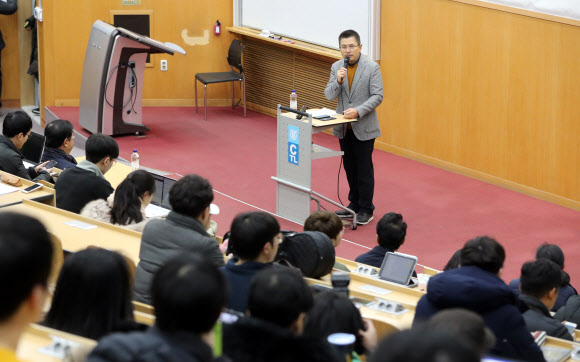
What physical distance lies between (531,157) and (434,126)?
3.80ft

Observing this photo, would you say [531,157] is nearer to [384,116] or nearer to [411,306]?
[384,116]

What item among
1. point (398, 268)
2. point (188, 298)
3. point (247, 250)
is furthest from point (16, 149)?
point (188, 298)

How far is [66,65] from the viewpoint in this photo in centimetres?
1035

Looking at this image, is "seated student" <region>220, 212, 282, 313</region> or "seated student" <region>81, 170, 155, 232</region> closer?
"seated student" <region>220, 212, 282, 313</region>

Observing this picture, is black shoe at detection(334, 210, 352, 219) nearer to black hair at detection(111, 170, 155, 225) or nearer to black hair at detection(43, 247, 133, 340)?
black hair at detection(111, 170, 155, 225)

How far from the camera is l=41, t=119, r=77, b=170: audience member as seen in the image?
18.5 feet

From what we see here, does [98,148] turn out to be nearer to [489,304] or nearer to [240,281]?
[240,281]

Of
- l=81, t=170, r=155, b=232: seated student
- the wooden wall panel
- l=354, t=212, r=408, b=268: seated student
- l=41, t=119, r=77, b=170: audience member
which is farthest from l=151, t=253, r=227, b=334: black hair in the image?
the wooden wall panel

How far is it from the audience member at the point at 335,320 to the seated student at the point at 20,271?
3.30 ft

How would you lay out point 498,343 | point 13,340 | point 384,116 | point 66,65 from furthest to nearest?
1. point 66,65
2. point 384,116
3. point 498,343
4. point 13,340

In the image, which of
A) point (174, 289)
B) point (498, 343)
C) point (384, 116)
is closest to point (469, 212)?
point (384, 116)

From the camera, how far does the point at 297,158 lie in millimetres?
6801

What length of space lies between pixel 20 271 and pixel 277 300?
2.57 feet

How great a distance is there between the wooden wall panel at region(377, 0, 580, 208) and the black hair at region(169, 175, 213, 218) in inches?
182
